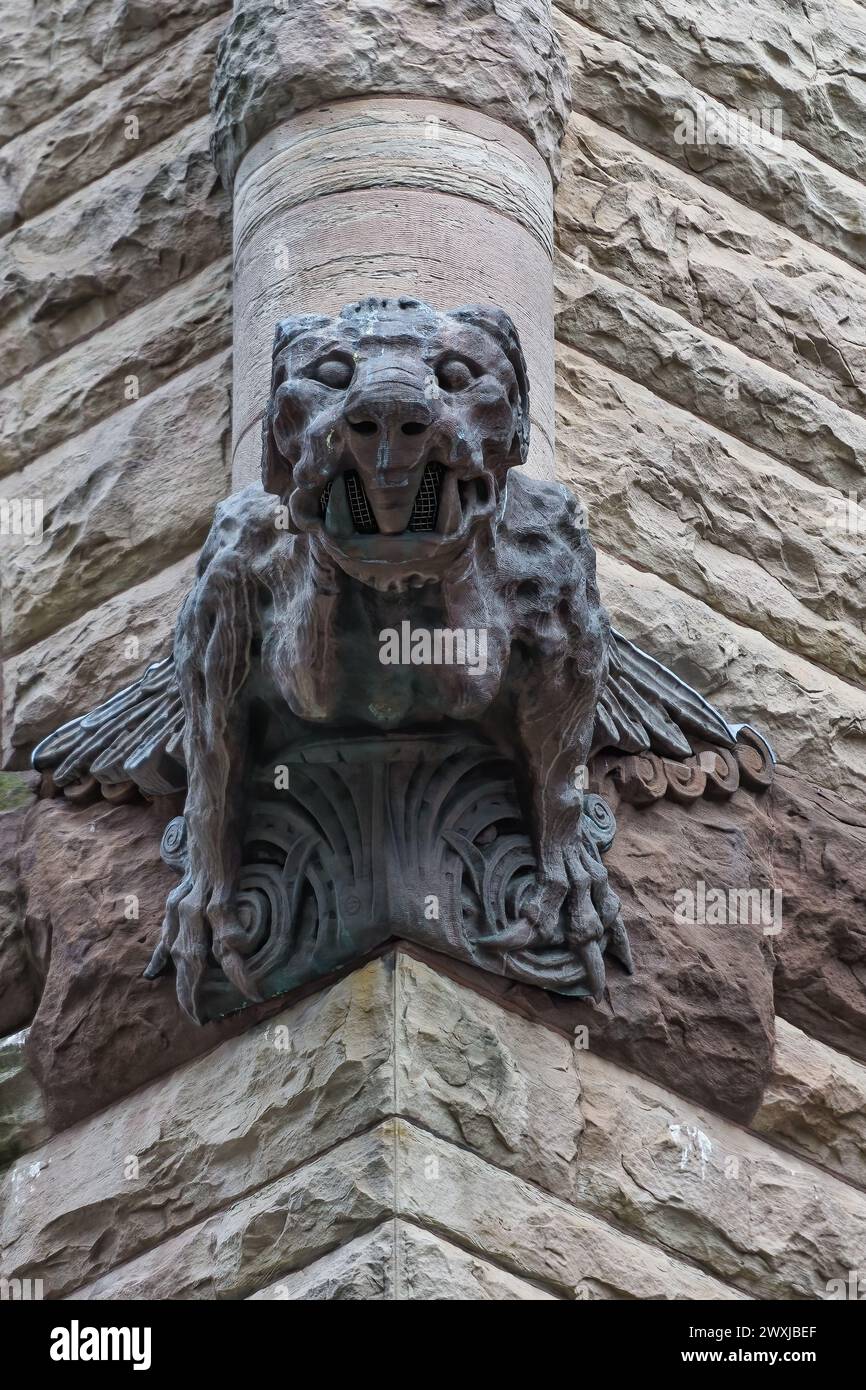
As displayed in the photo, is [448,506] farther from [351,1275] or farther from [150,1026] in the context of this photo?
[150,1026]

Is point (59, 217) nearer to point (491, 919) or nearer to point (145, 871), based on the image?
point (145, 871)

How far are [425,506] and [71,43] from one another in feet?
8.47

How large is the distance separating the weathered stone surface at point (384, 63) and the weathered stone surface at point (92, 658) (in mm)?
754

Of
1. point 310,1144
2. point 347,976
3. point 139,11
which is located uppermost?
point 139,11

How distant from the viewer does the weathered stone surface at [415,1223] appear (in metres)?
3.32

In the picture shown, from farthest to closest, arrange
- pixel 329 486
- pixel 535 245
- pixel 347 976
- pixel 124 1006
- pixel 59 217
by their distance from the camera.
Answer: pixel 59 217 → pixel 535 245 → pixel 124 1006 → pixel 347 976 → pixel 329 486

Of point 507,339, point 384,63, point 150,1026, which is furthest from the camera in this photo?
point 384,63

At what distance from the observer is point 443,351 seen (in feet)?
10.4

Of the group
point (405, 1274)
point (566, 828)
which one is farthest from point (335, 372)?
point (405, 1274)

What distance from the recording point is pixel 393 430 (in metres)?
3.03

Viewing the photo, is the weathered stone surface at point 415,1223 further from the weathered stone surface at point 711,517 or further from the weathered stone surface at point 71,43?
the weathered stone surface at point 71,43

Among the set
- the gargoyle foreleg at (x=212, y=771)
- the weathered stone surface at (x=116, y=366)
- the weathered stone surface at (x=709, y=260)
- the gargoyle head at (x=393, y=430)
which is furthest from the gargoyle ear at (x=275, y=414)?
the weathered stone surface at (x=709, y=260)

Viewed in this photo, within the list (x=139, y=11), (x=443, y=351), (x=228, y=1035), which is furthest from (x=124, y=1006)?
(x=139, y=11)

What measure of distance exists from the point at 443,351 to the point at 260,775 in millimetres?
718
